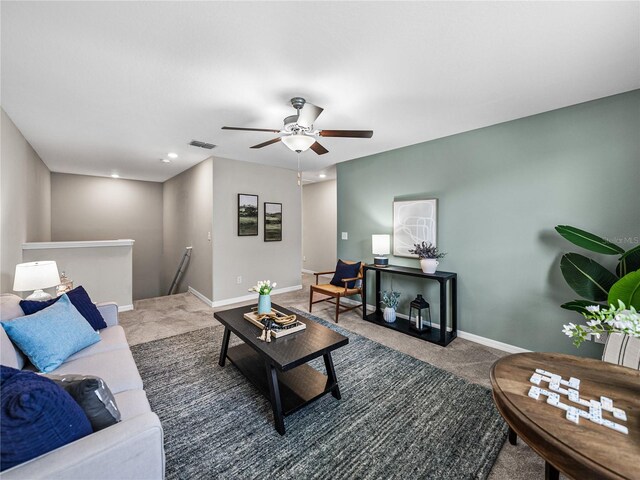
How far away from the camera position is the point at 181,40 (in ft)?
5.50

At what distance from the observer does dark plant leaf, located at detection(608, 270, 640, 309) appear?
5.81 feet

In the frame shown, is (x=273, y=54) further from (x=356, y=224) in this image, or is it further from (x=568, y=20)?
(x=356, y=224)

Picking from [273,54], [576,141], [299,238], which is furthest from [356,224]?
[273,54]

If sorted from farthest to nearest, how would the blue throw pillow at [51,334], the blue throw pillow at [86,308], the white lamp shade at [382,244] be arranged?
the white lamp shade at [382,244], the blue throw pillow at [86,308], the blue throw pillow at [51,334]

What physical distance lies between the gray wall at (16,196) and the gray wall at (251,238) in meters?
2.15

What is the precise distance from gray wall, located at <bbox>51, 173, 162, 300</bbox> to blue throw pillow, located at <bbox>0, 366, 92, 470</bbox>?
646 centimetres

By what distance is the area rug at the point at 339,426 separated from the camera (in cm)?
152

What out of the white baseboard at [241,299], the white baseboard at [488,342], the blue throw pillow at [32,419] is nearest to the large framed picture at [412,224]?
the white baseboard at [488,342]

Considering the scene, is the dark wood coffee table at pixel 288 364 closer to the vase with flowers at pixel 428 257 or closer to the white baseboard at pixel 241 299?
the vase with flowers at pixel 428 257

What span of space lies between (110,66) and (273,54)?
117cm

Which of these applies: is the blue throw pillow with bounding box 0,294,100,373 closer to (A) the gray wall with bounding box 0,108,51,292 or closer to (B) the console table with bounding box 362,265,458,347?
(A) the gray wall with bounding box 0,108,51,292

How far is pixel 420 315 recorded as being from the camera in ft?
11.0

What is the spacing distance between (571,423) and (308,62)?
89.4 inches

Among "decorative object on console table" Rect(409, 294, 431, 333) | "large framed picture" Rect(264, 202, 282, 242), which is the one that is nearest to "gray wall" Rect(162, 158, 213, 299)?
"large framed picture" Rect(264, 202, 282, 242)
